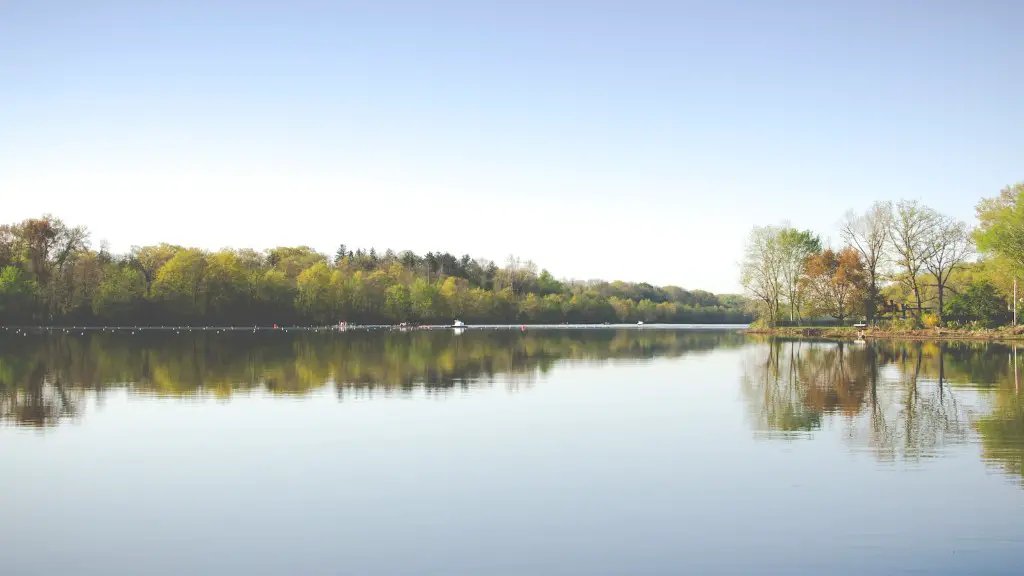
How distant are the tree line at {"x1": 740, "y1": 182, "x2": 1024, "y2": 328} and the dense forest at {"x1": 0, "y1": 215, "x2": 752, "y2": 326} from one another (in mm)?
5328

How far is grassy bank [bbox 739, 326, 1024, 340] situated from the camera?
53.8 meters

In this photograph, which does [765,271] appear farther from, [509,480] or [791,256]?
[509,480]

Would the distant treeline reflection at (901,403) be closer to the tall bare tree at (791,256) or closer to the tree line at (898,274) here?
the tree line at (898,274)

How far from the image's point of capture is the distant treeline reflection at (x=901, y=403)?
545 inches

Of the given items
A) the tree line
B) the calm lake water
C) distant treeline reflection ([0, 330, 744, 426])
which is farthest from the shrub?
the calm lake water

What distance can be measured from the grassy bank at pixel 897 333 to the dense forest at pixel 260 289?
6683mm

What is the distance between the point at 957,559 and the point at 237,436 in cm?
1162

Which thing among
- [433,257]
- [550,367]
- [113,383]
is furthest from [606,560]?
[433,257]

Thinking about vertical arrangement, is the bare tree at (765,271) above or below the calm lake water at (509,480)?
above

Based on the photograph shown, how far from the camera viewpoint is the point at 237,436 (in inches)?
568

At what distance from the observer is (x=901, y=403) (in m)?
19.2

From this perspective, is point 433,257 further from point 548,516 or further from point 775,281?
point 548,516

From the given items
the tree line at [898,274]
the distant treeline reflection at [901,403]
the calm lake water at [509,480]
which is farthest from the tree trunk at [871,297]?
the calm lake water at [509,480]

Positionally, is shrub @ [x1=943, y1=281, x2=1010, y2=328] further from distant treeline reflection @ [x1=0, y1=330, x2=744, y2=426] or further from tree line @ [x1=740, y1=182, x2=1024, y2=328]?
distant treeline reflection @ [x1=0, y1=330, x2=744, y2=426]
